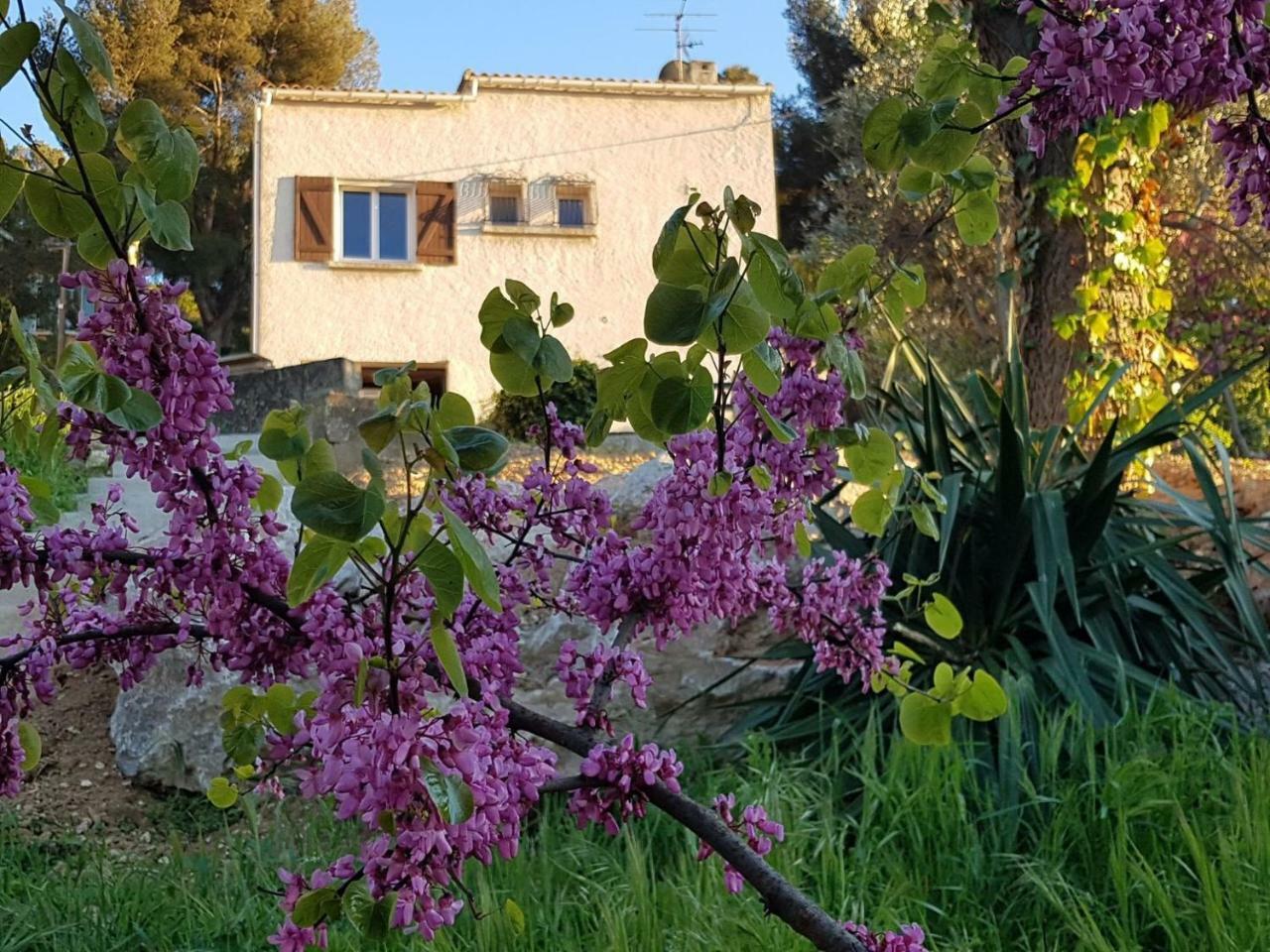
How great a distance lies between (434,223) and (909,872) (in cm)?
1466

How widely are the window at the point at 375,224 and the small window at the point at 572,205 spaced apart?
79.1 inches

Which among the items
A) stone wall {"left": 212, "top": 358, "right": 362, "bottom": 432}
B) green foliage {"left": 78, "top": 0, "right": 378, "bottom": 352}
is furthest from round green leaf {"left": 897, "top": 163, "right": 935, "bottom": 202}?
green foliage {"left": 78, "top": 0, "right": 378, "bottom": 352}

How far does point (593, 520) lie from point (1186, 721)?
78.4 inches

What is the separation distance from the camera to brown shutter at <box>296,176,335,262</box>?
1581 cm

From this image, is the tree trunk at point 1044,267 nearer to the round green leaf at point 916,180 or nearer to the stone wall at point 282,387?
the round green leaf at point 916,180

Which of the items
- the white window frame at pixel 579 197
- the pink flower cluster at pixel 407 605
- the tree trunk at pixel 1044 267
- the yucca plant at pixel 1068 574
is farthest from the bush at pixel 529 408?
the pink flower cluster at pixel 407 605

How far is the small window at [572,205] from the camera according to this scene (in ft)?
54.7

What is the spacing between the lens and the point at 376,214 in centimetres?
1633

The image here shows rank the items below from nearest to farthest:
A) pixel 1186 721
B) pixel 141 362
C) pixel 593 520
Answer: pixel 141 362 < pixel 593 520 < pixel 1186 721

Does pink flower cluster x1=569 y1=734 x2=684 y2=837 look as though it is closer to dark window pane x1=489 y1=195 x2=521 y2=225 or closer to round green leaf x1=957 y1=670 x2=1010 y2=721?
round green leaf x1=957 y1=670 x2=1010 y2=721

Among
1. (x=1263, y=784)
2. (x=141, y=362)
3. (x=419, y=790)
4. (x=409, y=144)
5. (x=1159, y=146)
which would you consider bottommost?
(x=1263, y=784)

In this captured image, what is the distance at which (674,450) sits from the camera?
1.25 m

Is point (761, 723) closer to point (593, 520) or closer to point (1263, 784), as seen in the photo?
point (1263, 784)

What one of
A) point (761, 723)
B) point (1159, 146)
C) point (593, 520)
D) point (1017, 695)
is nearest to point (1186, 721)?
point (1017, 695)
